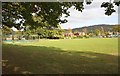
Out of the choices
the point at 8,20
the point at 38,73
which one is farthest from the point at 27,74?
the point at 8,20

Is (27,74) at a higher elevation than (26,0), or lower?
lower

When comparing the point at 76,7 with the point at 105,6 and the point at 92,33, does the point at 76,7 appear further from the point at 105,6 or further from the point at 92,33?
the point at 92,33

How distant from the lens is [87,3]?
12344mm

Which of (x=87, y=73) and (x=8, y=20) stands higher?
(x=8, y=20)

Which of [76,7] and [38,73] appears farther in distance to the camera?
[76,7]

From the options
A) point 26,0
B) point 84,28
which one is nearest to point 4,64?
point 26,0

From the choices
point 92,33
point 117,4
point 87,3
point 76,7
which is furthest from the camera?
point 92,33

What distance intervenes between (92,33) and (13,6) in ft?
378

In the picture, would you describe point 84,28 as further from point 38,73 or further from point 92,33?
point 38,73

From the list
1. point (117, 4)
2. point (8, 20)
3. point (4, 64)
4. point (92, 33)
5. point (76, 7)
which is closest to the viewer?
point (117, 4)

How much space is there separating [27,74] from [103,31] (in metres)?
→ 123

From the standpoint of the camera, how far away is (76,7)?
530 inches

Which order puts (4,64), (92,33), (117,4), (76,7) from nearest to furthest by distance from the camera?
1. (117,4)
2. (76,7)
3. (4,64)
4. (92,33)

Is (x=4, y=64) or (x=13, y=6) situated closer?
(x=4, y=64)
